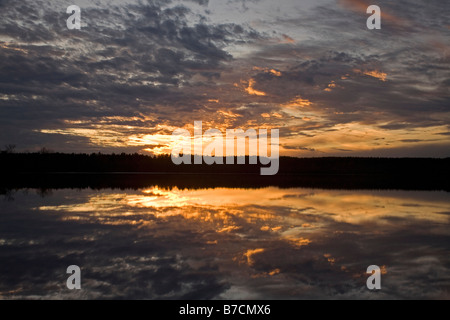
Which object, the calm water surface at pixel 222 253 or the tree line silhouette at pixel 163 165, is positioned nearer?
the calm water surface at pixel 222 253

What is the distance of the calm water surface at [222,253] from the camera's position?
24.6ft

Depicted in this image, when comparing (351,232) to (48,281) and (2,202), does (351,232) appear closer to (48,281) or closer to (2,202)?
(48,281)

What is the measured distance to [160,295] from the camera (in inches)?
283

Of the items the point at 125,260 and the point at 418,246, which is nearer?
the point at 125,260

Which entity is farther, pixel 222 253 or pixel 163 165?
pixel 163 165

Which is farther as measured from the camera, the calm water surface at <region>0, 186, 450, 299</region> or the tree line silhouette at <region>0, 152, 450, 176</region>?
the tree line silhouette at <region>0, 152, 450, 176</region>

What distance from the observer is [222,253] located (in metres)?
10.1

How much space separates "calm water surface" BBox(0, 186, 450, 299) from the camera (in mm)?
7504

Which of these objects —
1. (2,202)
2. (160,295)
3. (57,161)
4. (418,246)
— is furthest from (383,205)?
(57,161)

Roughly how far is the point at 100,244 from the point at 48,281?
10.8 feet
